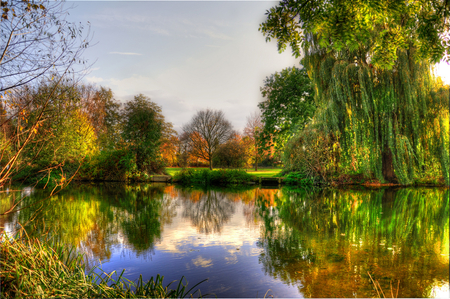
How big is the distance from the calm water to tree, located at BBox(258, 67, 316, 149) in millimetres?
8881

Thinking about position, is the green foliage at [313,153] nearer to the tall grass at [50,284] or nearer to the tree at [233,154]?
the tree at [233,154]

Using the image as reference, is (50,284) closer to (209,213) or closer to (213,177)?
(209,213)

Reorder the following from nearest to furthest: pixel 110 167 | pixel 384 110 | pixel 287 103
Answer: pixel 384 110
pixel 287 103
pixel 110 167

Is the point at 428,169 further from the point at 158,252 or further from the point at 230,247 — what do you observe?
the point at 158,252

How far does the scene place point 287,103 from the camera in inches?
693

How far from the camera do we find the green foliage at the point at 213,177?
17834 millimetres

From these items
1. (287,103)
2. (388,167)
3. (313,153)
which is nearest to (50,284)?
(313,153)

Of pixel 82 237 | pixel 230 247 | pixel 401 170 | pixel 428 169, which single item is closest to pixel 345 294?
pixel 230 247

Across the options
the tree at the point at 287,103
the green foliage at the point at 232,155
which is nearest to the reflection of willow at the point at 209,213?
the tree at the point at 287,103

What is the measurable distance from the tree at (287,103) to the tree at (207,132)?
38.5 ft

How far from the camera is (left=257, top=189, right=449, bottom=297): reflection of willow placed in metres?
3.47

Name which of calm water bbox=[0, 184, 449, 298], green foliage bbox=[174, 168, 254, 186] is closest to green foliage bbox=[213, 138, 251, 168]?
green foliage bbox=[174, 168, 254, 186]

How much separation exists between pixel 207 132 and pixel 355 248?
2604 centimetres

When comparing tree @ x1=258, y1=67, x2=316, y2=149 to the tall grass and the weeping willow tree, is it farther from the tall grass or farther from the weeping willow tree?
the tall grass
